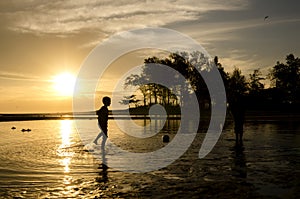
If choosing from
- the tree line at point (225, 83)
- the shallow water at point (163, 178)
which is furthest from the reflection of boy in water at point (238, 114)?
the tree line at point (225, 83)

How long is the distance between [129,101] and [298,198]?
120397mm

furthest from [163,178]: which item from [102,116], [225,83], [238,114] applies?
[225,83]

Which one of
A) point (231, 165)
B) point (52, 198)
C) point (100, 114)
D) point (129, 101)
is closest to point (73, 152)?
point (100, 114)

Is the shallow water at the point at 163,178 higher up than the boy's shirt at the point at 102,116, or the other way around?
the boy's shirt at the point at 102,116

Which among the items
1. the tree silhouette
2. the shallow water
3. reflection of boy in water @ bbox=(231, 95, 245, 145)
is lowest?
the shallow water

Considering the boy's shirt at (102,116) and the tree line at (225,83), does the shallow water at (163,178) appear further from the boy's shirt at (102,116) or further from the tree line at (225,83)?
the tree line at (225,83)

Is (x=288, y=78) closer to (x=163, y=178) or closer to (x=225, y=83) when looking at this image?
(x=225, y=83)

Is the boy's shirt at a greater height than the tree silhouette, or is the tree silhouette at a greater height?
the tree silhouette

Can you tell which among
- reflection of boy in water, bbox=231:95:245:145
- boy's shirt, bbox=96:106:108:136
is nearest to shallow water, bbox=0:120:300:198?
boy's shirt, bbox=96:106:108:136

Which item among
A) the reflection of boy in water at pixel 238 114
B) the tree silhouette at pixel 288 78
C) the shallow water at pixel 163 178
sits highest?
the tree silhouette at pixel 288 78

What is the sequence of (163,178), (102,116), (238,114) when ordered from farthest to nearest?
(238,114)
(102,116)
(163,178)

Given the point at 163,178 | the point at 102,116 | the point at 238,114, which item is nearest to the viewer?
the point at 163,178

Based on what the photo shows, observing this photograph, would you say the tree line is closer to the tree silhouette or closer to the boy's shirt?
the tree silhouette

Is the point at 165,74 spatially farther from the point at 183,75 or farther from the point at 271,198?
the point at 271,198
